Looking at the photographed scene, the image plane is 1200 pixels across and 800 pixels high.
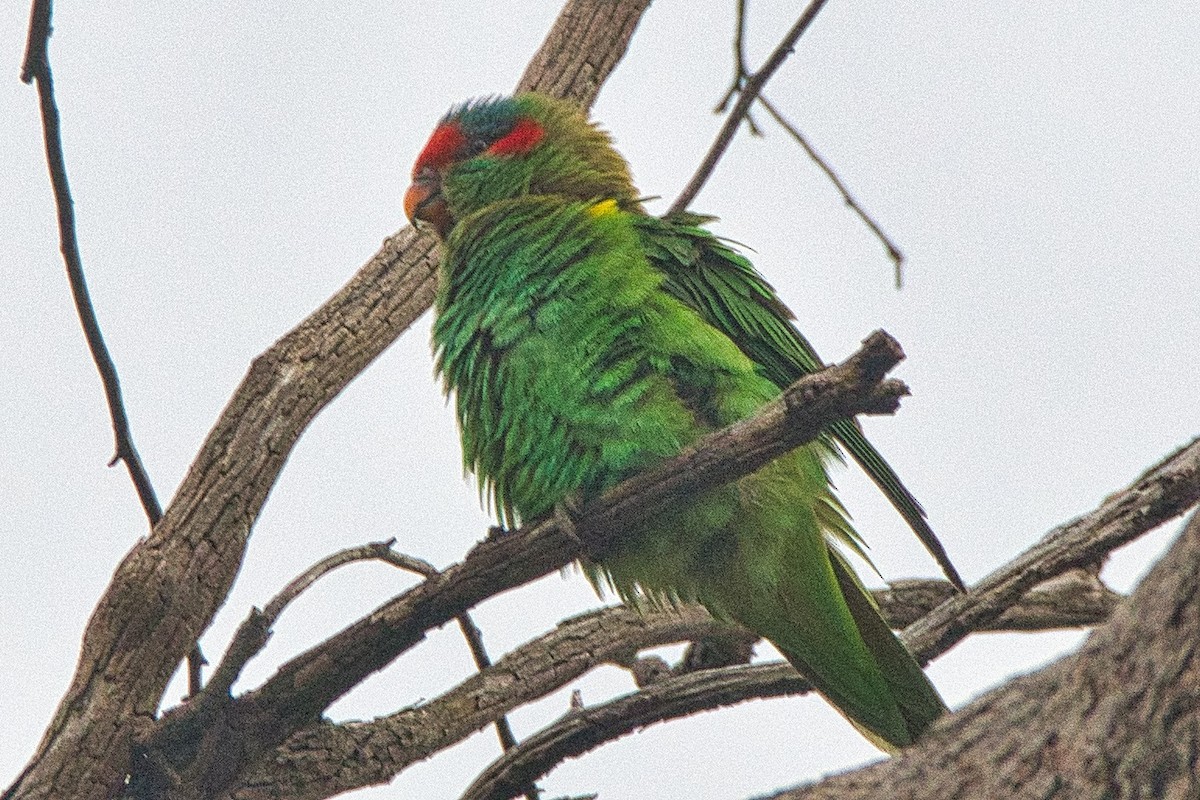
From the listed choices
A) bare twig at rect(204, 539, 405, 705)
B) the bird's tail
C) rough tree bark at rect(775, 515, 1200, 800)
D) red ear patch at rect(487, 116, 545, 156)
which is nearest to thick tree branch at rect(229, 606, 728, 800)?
bare twig at rect(204, 539, 405, 705)

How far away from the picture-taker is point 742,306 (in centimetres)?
485

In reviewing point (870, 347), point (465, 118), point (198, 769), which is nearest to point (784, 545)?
point (870, 347)

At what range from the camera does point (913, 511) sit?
14.8ft

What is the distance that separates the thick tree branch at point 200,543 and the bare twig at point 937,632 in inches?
39.4

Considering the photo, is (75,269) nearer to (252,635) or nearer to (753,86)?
(252,635)

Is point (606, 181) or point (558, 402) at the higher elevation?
point (606, 181)

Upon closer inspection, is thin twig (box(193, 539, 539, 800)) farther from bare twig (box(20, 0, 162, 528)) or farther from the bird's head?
the bird's head

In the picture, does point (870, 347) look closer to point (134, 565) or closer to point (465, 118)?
point (134, 565)

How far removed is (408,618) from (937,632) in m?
1.70

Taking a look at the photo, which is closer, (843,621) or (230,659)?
(230,659)

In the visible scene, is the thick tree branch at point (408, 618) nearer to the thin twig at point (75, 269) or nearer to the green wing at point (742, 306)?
the thin twig at point (75, 269)

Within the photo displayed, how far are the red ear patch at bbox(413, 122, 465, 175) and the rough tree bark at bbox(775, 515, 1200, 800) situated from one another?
370 centimetres

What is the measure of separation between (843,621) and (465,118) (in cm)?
248

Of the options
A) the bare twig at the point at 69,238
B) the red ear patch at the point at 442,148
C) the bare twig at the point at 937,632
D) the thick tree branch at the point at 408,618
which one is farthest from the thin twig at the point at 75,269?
the red ear patch at the point at 442,148
